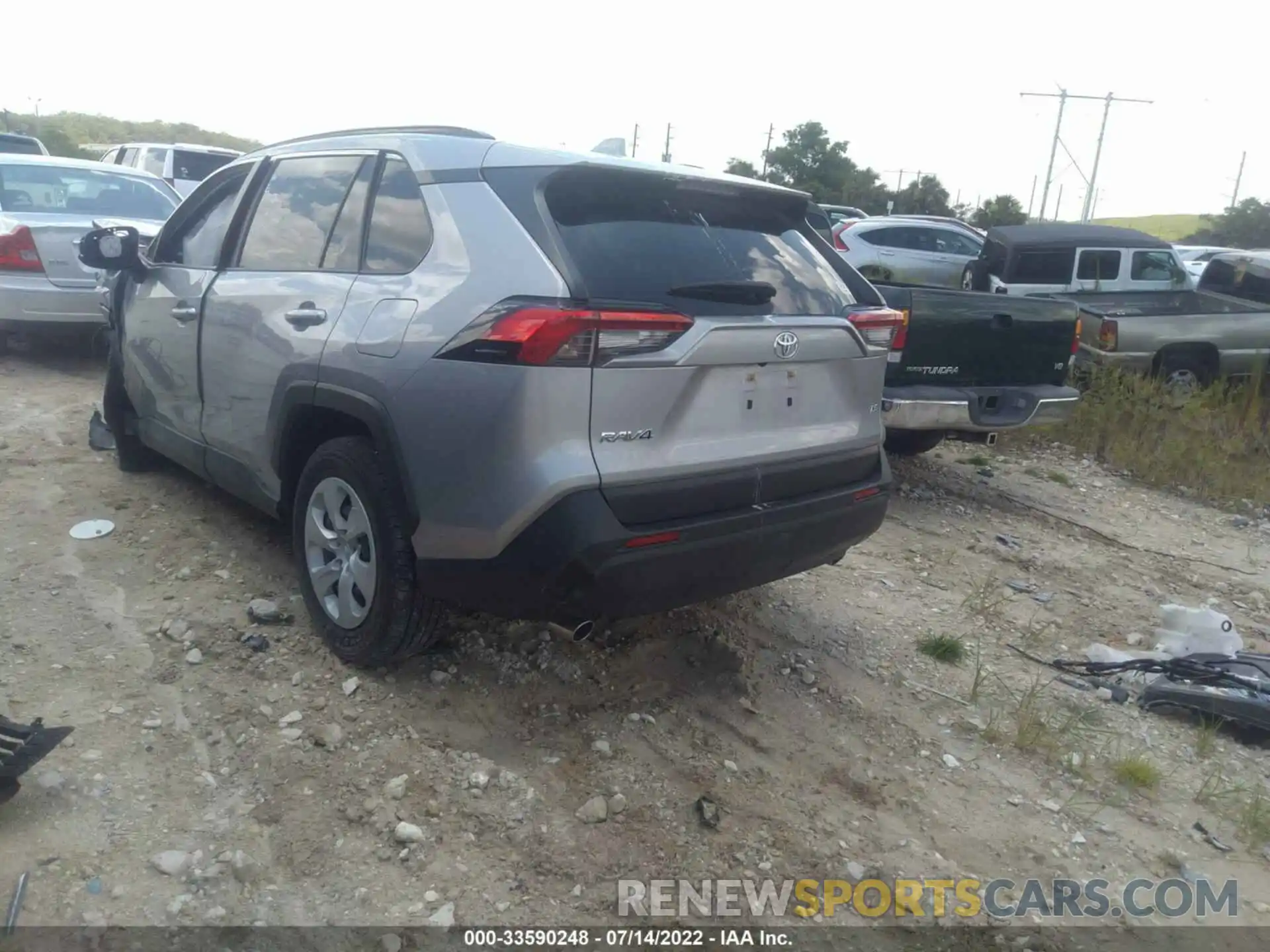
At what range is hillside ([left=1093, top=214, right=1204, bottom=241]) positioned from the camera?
61.4 m

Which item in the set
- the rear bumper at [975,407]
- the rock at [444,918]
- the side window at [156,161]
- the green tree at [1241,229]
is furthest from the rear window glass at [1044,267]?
the green tree at [1241,229]

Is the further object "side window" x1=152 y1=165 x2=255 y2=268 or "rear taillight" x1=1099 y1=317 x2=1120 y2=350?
"rear taillight" x1=1099 y1=317 x2=1120 y2=350

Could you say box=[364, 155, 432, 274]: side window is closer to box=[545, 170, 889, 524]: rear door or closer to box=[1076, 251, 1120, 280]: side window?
box=[545, 170, 889, 524]: rear door

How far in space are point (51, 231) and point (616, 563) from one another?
6.64 m

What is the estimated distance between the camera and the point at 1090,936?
2770 mm

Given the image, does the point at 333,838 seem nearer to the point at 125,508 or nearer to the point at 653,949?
the point at 653,949

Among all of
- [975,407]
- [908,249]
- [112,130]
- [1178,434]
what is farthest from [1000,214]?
[112,130]

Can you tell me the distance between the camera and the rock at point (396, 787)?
9.96ft

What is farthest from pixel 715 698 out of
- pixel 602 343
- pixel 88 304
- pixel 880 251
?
pixel 880 251

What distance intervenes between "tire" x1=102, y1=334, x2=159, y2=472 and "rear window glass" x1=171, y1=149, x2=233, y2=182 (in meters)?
11.1

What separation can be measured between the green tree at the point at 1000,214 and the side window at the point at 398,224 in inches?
1347

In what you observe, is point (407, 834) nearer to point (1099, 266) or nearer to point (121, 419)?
point (121, 419)

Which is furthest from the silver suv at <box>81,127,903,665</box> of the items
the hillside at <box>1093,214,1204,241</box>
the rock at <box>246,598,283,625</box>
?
the hillside at <box>1093,214,1204,241</box>

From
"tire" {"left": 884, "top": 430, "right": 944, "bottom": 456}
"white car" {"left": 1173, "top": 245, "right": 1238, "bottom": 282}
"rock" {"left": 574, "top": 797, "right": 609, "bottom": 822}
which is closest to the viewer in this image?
"rock" {"left": 574, "top": 797, "right": 609, "bottom": 822}
